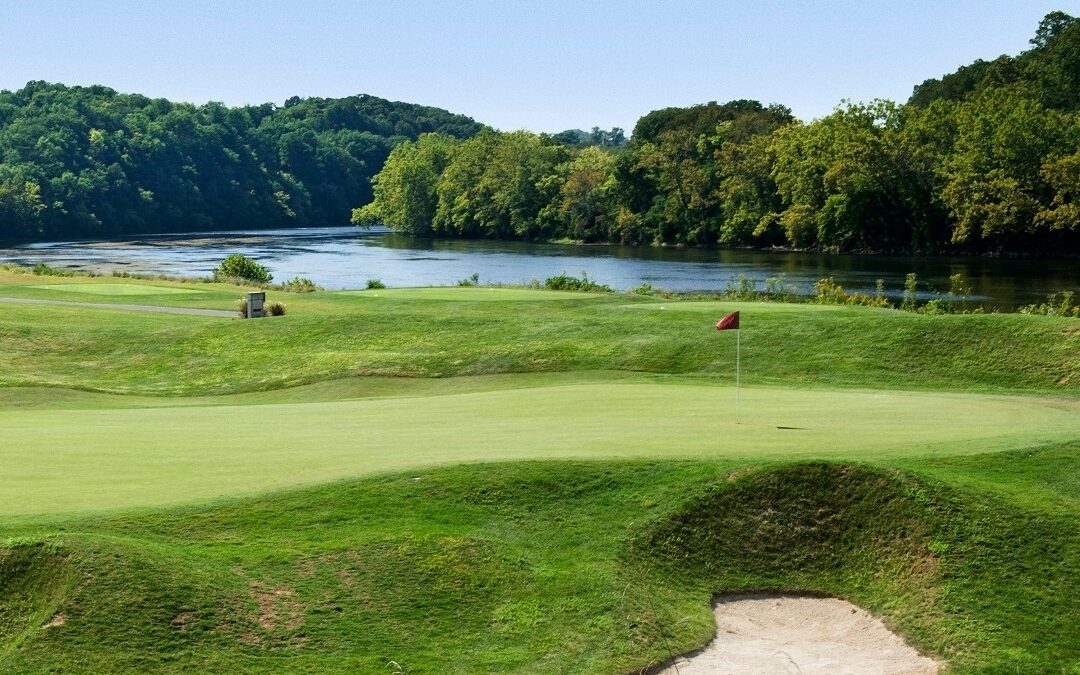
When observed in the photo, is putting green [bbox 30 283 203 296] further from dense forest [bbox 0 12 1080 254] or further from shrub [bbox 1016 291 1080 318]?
dense forest [bbox 0 12 1080 254]

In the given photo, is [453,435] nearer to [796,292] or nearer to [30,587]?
[30,587]

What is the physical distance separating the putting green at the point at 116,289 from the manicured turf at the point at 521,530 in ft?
104

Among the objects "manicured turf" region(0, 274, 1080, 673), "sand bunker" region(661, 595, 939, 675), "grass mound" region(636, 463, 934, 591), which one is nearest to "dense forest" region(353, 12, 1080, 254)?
"manicured turf" region(0, 274, 1080, 673)

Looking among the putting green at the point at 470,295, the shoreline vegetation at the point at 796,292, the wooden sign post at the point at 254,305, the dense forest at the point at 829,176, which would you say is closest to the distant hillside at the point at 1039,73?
the dense forest at the point at 829,176

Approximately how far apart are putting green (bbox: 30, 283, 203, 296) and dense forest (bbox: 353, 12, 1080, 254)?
184 feet

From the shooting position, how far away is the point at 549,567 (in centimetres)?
1098

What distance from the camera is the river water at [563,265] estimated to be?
67.6 meters

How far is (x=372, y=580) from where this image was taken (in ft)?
34.3

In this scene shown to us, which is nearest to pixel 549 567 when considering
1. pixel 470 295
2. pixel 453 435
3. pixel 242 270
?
pixel 453 435

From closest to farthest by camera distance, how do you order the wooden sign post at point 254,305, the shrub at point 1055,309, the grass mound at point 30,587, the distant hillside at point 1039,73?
1. the grass mound at point 30,587
2. the shrub at point 1055,309
3. the wooden sign post at point 254,305
4. the distant hillside at point 1039,73

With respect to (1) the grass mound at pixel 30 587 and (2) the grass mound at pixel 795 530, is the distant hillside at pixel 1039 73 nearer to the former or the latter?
(2) the grass mound at pixel 795 530

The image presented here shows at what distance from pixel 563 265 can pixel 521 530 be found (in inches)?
3126

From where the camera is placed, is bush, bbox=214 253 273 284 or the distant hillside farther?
the distant hillside

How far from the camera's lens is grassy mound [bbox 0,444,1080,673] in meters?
9.66
